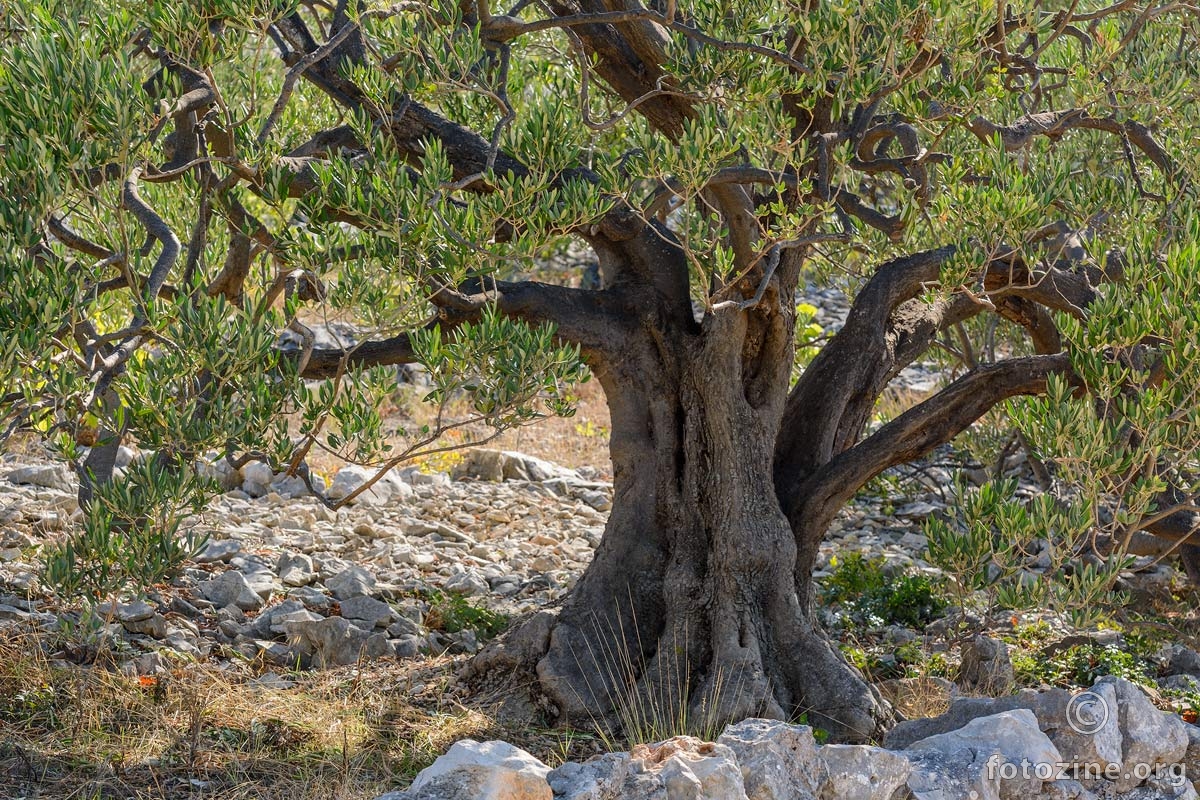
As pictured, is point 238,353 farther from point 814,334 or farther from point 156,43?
point 814,334

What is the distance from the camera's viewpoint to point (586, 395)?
17.1m

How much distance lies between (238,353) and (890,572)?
23.0 feet

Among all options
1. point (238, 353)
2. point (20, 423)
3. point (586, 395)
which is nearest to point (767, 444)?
point (238, 353)

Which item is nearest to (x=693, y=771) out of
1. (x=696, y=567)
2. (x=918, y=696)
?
(x=696, y=567)

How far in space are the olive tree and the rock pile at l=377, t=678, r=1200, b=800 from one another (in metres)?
0.70

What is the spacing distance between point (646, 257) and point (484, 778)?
3797 mm

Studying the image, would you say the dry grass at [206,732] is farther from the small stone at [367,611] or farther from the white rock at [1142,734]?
the white rock at [1142,734]

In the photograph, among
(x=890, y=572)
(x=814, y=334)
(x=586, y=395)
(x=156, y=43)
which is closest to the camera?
(x=156, y=43)

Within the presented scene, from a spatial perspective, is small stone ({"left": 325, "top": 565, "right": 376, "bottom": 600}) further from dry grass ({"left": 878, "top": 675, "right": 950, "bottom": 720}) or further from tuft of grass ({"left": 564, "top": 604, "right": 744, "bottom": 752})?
dry grass ({"left": 878, "top": 675, "right": 950, "bottom": 720})

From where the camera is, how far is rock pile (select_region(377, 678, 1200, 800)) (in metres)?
4.27

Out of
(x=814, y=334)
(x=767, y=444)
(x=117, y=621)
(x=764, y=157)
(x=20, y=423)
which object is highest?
(x=814, y=334)

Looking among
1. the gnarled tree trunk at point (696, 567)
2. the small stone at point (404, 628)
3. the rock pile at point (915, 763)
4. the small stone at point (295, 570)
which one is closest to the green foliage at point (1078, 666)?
the rock pile at point (915, 763)

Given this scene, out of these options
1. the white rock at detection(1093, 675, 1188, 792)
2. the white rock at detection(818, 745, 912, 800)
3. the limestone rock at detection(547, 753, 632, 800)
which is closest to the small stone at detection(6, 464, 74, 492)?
the limestone rock at detection(547, 753, 632, 800)

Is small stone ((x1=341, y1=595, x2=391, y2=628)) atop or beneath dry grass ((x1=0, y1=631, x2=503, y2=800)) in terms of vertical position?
atop
